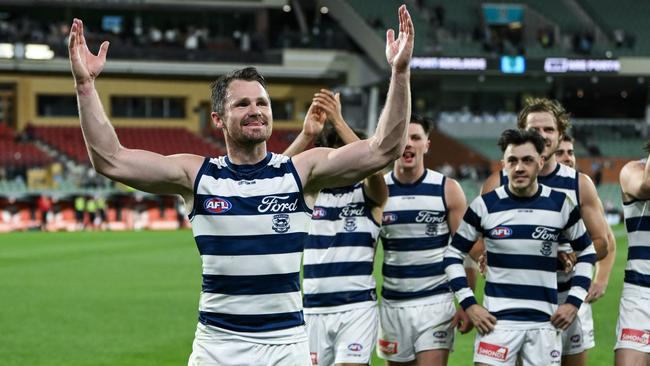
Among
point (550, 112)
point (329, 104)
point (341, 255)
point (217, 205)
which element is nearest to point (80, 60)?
point (217, 205)

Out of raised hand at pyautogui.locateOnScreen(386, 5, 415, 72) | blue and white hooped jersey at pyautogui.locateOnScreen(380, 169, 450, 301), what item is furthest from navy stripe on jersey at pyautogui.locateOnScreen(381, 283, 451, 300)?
raised hand at pyautogui.locateOnScreen(386, 5, 415, 72)

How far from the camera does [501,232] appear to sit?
21.9 feet

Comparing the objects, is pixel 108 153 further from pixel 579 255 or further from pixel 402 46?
pixel 579 255

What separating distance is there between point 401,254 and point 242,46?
43.7 m

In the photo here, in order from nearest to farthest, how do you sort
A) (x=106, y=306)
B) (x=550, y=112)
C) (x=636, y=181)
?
1. (x=636, y=181)
2. (x=550, y=112)
3. (x=106, y=306)

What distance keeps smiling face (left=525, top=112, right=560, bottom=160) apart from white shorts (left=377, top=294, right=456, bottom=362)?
4.21 ft

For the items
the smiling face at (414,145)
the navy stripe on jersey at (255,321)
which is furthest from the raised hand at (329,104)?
the smiling face at (414,145)

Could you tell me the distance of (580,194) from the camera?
7.04 m

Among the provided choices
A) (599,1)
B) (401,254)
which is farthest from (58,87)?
(401,254)

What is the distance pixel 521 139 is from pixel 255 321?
2.38 metres

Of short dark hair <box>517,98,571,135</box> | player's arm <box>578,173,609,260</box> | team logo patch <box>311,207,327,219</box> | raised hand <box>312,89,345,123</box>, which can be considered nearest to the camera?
raised hand <box>312,89,345,123</box>

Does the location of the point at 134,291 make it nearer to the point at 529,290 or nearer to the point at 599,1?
the point at 529,290

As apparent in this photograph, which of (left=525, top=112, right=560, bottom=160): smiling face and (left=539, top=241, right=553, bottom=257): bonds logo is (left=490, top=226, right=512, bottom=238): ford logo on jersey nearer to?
(left=539, top=241, right=553, bottom=257): bonds logo

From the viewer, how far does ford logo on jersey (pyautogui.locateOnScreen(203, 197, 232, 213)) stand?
4.98m
